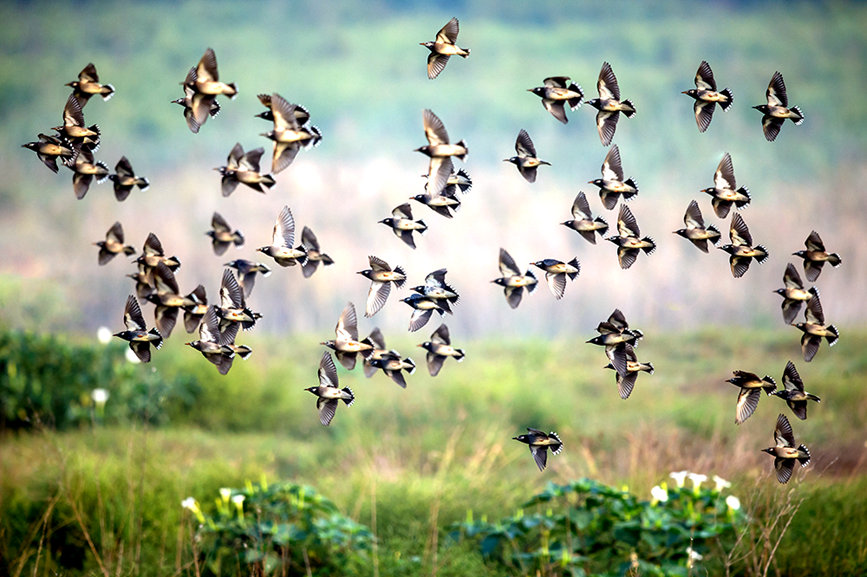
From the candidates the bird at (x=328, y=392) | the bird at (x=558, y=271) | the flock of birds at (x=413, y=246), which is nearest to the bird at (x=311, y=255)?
the flock of birds at (x=413, y=246)

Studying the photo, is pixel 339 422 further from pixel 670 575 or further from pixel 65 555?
pixel 670 575

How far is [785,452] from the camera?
237cm

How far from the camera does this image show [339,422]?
9.55m

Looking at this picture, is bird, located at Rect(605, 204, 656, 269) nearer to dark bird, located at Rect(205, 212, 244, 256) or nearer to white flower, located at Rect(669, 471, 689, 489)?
dark bird, located at Rect(205, 212, 244, 256)

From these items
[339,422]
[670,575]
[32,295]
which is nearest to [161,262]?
[670,575]

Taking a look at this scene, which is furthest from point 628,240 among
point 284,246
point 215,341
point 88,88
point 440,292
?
point 88,88

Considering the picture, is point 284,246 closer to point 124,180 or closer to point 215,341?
point 215,341

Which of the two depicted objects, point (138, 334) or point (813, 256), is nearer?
point (138, 334)

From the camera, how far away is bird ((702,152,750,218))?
2375mm

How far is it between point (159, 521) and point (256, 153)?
314cm

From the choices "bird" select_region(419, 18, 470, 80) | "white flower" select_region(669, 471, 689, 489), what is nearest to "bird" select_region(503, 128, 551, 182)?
"bird" select_region(419, 18, 470, 80)

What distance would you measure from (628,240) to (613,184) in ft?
0.51

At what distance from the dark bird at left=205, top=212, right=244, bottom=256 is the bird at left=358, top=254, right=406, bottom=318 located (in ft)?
1.15


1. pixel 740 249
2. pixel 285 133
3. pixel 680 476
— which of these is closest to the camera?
pixel 285 133
